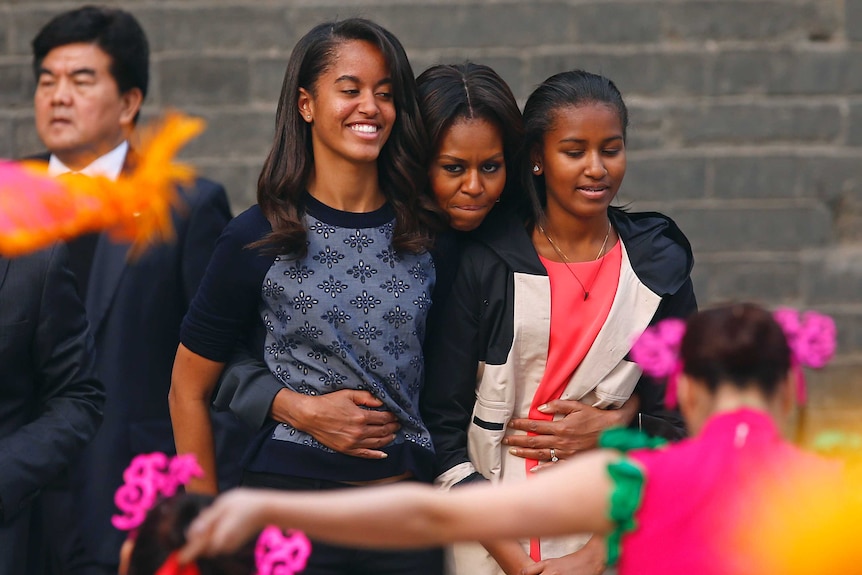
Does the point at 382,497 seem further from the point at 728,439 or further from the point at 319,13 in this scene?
the point at 319,13

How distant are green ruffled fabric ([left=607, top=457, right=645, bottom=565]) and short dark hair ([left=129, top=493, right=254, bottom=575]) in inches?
25.7

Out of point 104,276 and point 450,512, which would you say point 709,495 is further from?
point 104,276

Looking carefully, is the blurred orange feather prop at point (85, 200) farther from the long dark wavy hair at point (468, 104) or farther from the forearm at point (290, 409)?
the long dark wavy hair at point (468, 104)

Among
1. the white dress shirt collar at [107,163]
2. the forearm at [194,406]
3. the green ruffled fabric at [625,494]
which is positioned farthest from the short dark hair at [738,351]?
the white dress shirt collar at [107,163]

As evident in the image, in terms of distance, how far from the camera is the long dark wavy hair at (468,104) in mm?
3250

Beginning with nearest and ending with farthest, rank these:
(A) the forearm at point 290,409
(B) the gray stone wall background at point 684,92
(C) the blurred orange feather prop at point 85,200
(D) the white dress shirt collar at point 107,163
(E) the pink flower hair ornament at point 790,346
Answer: (C) the blurred orange feather prop at point 85,200
(E) the pink flower hair ornament at point 790,346
(A) the forearm at point 290,409
(D) the white dress shirt collar at point 107,163
(B) the gray stone wall background at point 684,92

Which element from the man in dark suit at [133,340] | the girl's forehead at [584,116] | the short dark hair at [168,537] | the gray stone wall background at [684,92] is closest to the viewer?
the short dark hair at [168,537]

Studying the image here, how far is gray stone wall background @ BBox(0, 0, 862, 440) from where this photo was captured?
17.8ft

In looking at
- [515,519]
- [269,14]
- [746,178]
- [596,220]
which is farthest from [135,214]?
[746,178]

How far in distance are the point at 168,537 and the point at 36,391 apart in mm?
1181

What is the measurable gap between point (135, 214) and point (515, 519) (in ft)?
2.41

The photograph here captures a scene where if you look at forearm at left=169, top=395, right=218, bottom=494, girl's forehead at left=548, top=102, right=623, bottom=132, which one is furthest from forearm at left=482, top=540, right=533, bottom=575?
girl's forehead at left=548, top=102, right=623, bottom=132

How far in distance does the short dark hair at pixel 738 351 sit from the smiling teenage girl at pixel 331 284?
3.19 feet

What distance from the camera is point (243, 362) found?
3.16 m
